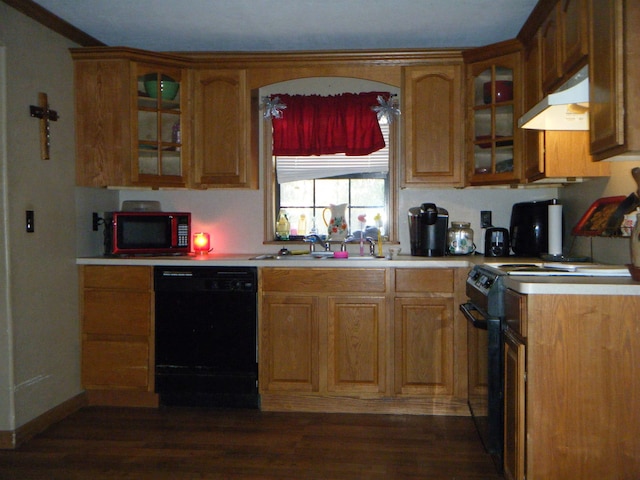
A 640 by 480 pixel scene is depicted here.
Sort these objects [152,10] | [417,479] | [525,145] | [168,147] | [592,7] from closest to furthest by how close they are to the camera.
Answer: [592,7] < [417,479] < [152,10] < [525,145] < [168,147]

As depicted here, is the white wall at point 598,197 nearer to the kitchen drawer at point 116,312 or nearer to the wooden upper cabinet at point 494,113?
the wooden upper cabinet at point 494,113

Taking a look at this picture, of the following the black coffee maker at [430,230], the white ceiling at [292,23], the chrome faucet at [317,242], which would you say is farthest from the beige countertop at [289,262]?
the white ceiling at [292,23]

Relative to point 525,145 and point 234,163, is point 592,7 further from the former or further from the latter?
point 234,163

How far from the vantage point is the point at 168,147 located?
12.4 feet

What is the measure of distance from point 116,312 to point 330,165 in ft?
5.66

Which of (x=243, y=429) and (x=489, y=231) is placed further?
(x=489, y=231)

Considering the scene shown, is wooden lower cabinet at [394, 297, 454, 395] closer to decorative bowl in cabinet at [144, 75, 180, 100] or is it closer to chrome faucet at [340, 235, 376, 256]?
chrome faucet at [340, 235, 376, 256]

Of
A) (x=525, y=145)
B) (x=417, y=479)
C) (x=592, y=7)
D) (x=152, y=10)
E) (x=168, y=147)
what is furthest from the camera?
(x=168, y=147)

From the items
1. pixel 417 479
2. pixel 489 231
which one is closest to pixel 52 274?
pixel 417 479

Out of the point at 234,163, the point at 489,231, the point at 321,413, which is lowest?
the point at 321,413

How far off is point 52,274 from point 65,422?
2.74ft

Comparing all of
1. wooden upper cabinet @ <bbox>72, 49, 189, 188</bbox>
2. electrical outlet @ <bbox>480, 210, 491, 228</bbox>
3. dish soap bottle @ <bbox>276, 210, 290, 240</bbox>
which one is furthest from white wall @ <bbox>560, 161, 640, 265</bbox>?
wooden upper cabinet @ <bbox>72, 49, 189, 188</bbox>

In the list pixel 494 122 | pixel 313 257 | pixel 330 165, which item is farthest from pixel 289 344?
pixel 494 122

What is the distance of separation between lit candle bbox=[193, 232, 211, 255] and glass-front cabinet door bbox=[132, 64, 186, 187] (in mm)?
421
